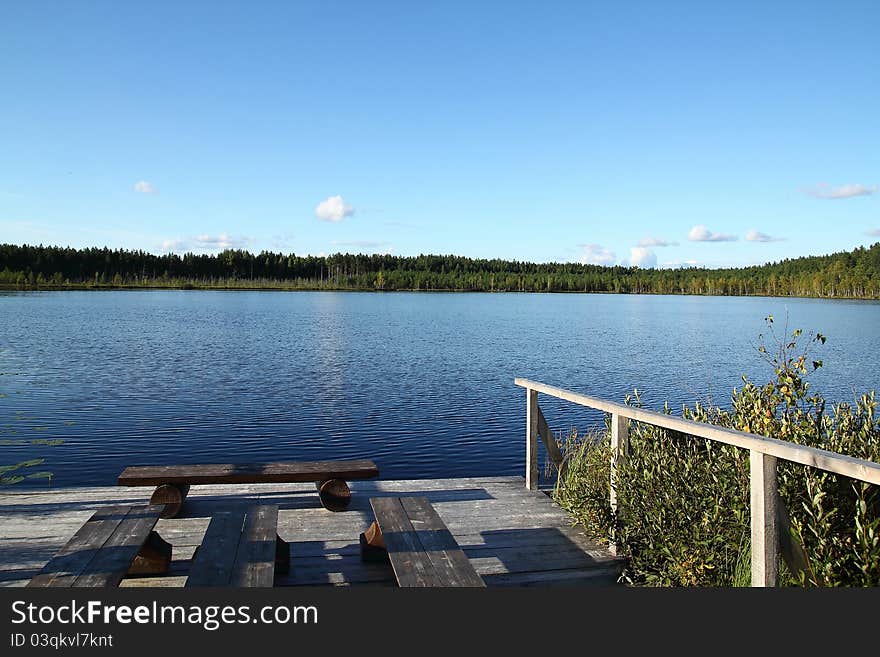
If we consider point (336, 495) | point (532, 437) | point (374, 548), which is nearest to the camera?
point (374, 548)

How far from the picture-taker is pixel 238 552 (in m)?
3.30

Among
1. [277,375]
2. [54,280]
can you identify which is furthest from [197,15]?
[54,280]

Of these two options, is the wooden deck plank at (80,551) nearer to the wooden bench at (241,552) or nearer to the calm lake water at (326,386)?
the wooden bench at (241,552)

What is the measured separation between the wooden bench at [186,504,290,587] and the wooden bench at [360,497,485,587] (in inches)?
22.6

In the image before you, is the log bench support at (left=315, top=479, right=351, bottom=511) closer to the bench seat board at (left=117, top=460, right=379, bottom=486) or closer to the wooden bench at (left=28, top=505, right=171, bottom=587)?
the bench seat board at (left=117, top=460, right=379, bottom=486)

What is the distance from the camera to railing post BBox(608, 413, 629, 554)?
450 cm

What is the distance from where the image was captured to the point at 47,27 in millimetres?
15484

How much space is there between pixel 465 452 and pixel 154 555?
299 inches

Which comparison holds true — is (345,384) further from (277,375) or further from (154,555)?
(154,555)

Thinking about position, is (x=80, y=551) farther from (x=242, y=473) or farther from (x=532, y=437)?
(x=532, y=437)

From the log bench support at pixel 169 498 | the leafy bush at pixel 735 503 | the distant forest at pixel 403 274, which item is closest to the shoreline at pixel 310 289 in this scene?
the distant forest at pixel 403 274

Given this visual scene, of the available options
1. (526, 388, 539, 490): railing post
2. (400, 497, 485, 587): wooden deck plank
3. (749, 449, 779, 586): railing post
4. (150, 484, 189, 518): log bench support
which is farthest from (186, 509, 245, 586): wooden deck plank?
(526, 388, 539, 490): railing post

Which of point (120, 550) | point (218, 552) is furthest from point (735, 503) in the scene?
point (120, 550)

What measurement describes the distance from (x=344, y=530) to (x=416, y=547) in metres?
1.62
